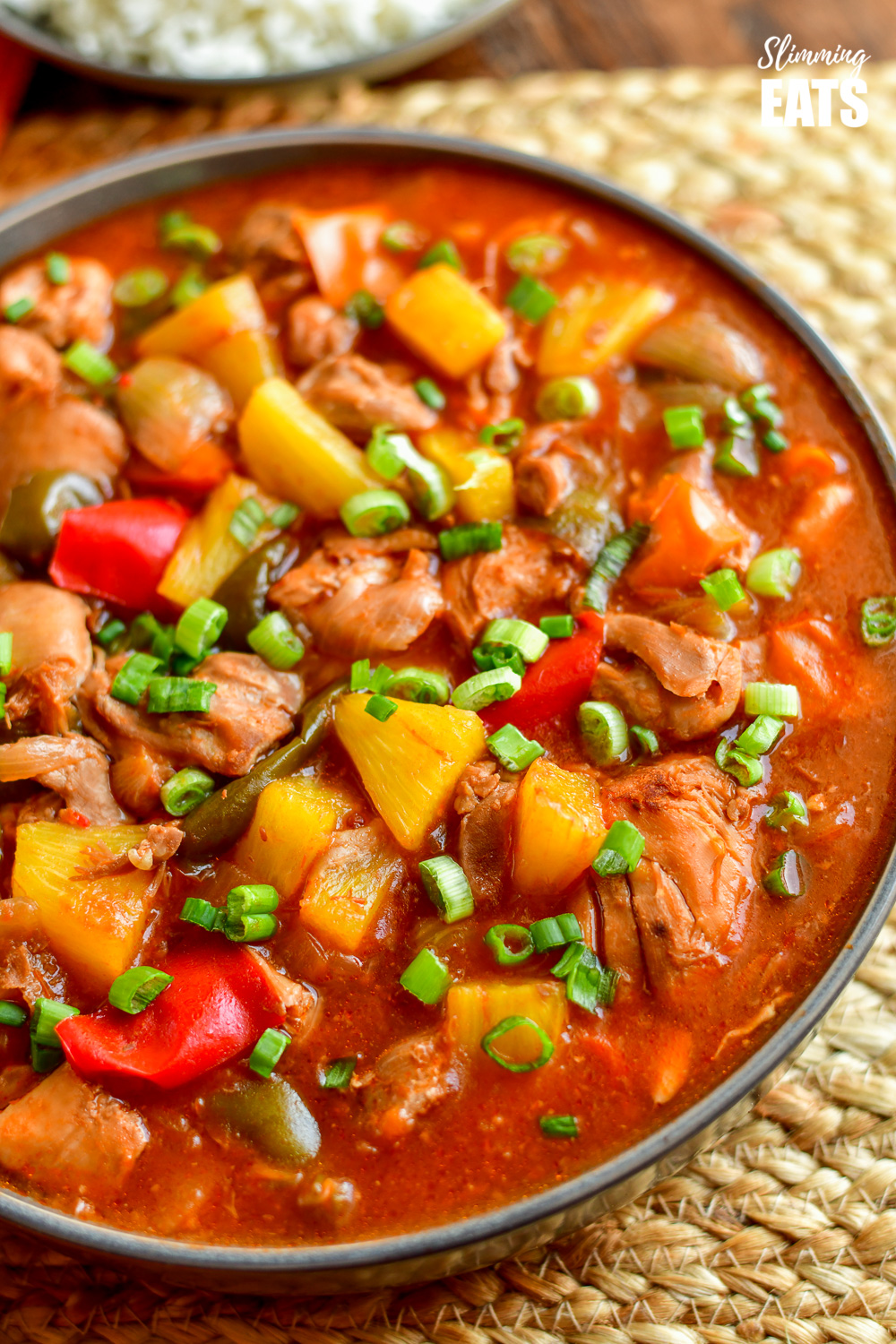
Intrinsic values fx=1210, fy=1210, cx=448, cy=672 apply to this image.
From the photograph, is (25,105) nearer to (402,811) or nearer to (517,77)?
(517,77)

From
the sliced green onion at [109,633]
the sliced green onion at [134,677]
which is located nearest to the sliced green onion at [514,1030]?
the sliced green onion at [134,677]

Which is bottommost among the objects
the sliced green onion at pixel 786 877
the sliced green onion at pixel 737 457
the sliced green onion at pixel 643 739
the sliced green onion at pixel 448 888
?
the sliced green onion at pixel 448 888

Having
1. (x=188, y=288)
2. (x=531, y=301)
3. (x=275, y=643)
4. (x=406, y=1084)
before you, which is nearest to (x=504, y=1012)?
(x=406, y=1084)

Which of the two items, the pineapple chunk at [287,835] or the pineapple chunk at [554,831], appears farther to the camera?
the pineapple chunk at [287,835]

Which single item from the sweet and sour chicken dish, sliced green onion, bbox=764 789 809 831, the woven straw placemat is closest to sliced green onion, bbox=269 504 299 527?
the sweet and sour chicken dish

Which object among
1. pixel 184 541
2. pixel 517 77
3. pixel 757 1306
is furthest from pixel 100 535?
pixel 517 77

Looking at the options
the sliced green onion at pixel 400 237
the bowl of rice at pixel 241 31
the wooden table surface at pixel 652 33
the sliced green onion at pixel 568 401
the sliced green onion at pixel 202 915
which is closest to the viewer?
the sliced green onion at pixel 202 915

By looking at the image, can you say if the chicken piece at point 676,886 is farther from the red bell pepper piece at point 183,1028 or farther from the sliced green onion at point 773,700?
the red bell pepper piece at point 183,1028
